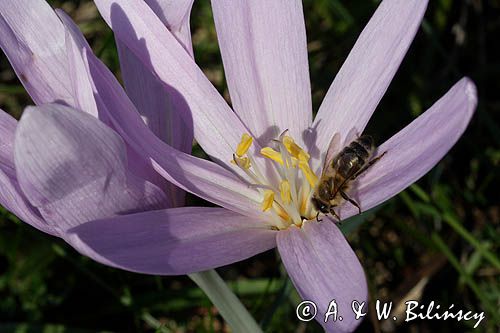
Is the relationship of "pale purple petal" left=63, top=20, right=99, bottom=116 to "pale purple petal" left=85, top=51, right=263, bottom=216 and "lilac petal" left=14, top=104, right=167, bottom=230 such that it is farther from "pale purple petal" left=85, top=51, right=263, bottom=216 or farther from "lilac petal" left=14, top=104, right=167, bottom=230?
"lilac petal" left=14, top=104, right=167, bottom=230

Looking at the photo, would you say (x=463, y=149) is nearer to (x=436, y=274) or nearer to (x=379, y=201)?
(x=436, y=274)

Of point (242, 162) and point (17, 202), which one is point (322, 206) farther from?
point (17, 202)

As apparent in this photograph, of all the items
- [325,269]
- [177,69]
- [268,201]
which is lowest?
[325,269]

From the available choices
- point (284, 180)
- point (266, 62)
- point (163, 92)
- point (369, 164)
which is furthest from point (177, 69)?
point (369, 164)

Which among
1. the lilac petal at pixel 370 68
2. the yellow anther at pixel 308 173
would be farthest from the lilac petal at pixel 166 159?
the lilac petal at pixel 370 68

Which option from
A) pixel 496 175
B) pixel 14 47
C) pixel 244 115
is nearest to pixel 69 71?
pixel 14 47

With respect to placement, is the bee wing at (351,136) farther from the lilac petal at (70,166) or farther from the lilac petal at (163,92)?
the lilac petal at (70,166)
